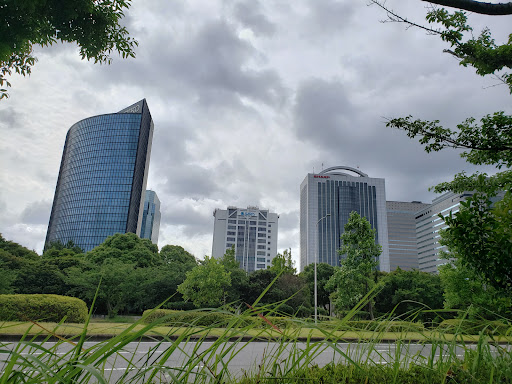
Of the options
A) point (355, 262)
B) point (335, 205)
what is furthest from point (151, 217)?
point (355, 262)

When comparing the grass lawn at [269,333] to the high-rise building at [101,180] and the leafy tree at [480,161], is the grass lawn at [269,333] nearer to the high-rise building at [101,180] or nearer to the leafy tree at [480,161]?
the leafy tree at [480,161]

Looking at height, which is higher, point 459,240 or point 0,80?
point 0,80

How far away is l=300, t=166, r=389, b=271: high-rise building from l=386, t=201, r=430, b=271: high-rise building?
239 ft

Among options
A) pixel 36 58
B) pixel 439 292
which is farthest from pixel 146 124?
pixel 36 58

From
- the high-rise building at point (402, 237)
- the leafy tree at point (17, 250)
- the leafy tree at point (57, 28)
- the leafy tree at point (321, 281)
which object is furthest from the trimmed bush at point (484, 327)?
the high-rise building at point (402, 237)

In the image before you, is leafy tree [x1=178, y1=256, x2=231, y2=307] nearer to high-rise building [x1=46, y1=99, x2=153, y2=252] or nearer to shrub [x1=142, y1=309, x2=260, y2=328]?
shrub [x1=142, y1=309, x2=260, y2=328]

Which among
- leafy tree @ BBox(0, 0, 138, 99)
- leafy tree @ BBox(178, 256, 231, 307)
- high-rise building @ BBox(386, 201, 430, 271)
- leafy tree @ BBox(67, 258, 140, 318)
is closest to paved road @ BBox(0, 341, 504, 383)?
leafy tree @ BBox(0, 0, 138, 99)

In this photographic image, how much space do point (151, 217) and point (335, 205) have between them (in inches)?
2850

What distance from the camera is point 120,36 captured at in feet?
14.1

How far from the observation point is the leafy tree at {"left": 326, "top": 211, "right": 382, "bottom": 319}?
17.4m

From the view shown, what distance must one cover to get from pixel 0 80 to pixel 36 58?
0.82 metres

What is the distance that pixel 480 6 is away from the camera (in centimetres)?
223

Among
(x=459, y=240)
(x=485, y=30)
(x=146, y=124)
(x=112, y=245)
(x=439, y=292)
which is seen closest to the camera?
(x=459, y=240)

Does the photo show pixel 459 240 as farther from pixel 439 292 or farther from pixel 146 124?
pixel 146 124
